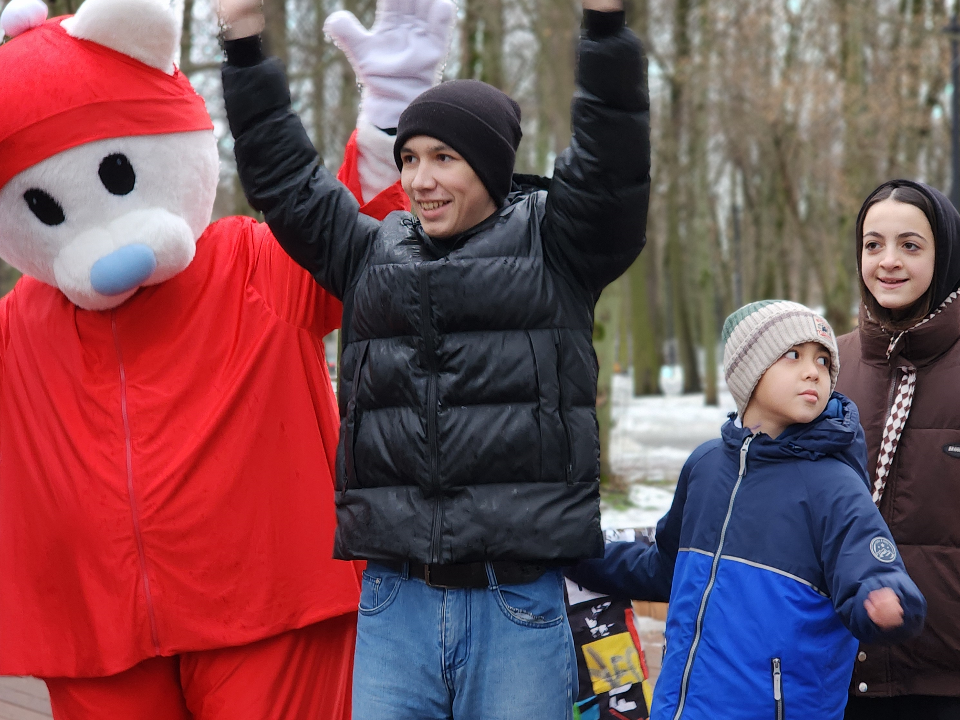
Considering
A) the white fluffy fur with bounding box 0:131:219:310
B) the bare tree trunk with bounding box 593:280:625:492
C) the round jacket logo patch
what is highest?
the white fluffy fur with bounding box 0:131:219:310

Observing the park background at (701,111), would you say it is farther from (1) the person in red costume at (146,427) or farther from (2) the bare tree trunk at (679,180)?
(1) the person in red costume at (146,427)

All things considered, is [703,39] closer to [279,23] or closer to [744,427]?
[279,23]

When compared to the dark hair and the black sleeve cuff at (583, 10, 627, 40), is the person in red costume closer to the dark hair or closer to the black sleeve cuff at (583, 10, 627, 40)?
the black sleeve cuff at (583, 10, 627, 40)

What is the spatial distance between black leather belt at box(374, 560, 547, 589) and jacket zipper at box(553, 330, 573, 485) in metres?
0.20

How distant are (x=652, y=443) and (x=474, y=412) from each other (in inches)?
527

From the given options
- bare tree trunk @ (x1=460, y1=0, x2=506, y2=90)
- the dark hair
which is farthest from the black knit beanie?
bare tree trunk @ (x1=460, y1=0, x2=506, y2=90)

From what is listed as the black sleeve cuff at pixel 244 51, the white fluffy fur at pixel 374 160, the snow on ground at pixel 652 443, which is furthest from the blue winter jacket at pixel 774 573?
the snow on ground at pixel 652 443

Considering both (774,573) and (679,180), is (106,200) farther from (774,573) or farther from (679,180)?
(679,180)

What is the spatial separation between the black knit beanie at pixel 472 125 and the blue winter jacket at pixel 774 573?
843mm

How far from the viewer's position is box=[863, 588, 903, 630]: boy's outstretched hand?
218 cm

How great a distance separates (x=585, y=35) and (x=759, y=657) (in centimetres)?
134

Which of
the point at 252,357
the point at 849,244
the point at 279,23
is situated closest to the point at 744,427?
the point at 252,357

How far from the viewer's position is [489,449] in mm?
2324

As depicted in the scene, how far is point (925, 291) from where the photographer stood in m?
3.04
